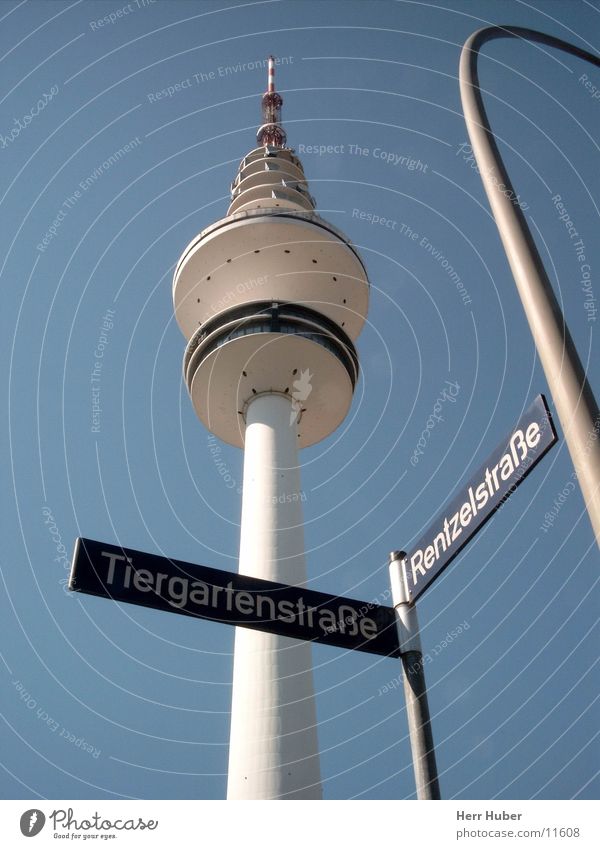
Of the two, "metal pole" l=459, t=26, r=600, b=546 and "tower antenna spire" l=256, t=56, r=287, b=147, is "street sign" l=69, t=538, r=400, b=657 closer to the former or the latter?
"metal pole" l=459, t=26, r=600, b=546

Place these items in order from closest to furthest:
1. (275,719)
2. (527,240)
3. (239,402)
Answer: (527,240), (275,719), (239,402)

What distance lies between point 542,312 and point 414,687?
366cm

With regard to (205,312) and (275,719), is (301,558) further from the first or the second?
(205,312)

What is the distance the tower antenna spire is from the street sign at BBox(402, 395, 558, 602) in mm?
43831

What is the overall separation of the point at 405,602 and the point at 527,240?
405 cm

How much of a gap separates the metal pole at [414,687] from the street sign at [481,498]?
11 cm

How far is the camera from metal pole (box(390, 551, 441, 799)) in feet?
18.2

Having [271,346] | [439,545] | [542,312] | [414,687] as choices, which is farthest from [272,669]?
[542,312]

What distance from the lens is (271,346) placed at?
32.6 meters

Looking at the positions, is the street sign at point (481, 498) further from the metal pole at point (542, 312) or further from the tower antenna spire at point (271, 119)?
the tower antenna spire at point (271, 119)

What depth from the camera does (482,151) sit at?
4.41 meters

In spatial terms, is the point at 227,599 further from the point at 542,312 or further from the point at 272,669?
the point at 272,669

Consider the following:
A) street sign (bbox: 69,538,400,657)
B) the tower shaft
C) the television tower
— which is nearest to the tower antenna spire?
the television tower
